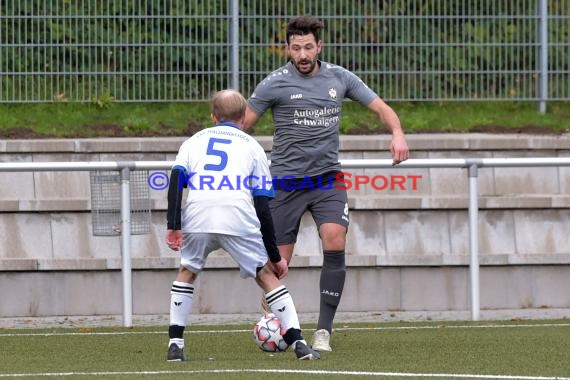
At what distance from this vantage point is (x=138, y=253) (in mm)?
12398

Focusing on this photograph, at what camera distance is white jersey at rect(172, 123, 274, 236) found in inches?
305

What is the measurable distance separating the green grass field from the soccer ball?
2.0 inches

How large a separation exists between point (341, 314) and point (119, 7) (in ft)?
17.4

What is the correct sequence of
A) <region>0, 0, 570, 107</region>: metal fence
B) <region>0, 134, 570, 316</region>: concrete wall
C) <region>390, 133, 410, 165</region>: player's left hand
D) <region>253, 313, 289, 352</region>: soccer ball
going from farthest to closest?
<region>0, 0, 570, 107</region>: metal fence < <region>0, 134, 570, 316</region>: concrete wall < <region>390, 133, 410, 165</region>: player's left hand < <region>253, 313, 289, 352</region>: soccer ball

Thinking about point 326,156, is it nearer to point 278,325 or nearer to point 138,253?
point 278,325

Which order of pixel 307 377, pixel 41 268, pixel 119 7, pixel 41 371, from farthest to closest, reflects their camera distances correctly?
pixel 119 7 → pixel 41 268 → pixel 41 371 → pixel 307 377

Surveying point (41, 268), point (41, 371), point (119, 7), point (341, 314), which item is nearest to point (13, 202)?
point (41, 268)

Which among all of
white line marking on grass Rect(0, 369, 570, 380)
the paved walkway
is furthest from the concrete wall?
white line marking on grass Rect(0, 369, 570, 380)

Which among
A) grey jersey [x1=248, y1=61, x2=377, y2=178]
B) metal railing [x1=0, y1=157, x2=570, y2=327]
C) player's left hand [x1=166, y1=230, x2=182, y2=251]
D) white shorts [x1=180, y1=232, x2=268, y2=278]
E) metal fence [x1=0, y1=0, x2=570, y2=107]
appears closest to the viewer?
player's left hand [x1=166, y1=230, x2=182, y2=251]

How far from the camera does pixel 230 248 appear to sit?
309 inches

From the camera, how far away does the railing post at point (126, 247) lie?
10930 mm

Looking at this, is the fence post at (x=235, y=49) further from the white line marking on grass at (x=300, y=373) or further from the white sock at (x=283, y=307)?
the white line marking on grass at (x=300, y=373)

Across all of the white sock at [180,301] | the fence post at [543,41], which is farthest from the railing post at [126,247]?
the fence post at [543,41]

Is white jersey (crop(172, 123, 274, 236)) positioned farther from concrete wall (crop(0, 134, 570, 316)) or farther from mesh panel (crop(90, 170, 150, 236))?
concrete wall (crop(0, 134, 570, 316))
